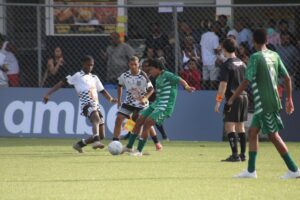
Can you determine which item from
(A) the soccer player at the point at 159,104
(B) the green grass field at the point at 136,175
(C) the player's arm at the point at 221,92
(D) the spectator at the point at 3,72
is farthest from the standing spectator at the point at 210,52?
(C) the player's arm at the point at 221,92

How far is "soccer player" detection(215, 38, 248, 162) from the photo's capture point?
57.0 ft

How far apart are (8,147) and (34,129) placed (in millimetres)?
3374

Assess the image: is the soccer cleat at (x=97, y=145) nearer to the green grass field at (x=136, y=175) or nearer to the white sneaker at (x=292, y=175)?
the green grass field at (x=136, y=175)

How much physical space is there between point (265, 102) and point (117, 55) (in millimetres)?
10767

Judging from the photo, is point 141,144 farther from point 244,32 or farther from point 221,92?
point 244,32

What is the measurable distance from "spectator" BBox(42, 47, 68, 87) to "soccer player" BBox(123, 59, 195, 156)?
561 cm

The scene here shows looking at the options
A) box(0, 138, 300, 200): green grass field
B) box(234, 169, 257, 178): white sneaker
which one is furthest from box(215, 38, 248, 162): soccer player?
box(234, 169, 257, 178): white sneaker

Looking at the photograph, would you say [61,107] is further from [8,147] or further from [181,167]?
[181,167]

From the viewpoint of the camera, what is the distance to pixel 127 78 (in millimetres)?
20328

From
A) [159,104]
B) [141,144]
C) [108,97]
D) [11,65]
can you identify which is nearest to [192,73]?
[108,97]

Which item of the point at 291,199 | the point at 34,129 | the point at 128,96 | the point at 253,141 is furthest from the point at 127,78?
the point at 291,199

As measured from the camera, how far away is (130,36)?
84.7ft

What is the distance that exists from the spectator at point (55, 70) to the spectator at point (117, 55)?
118 cm

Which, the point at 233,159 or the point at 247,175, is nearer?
the point at 247,175
